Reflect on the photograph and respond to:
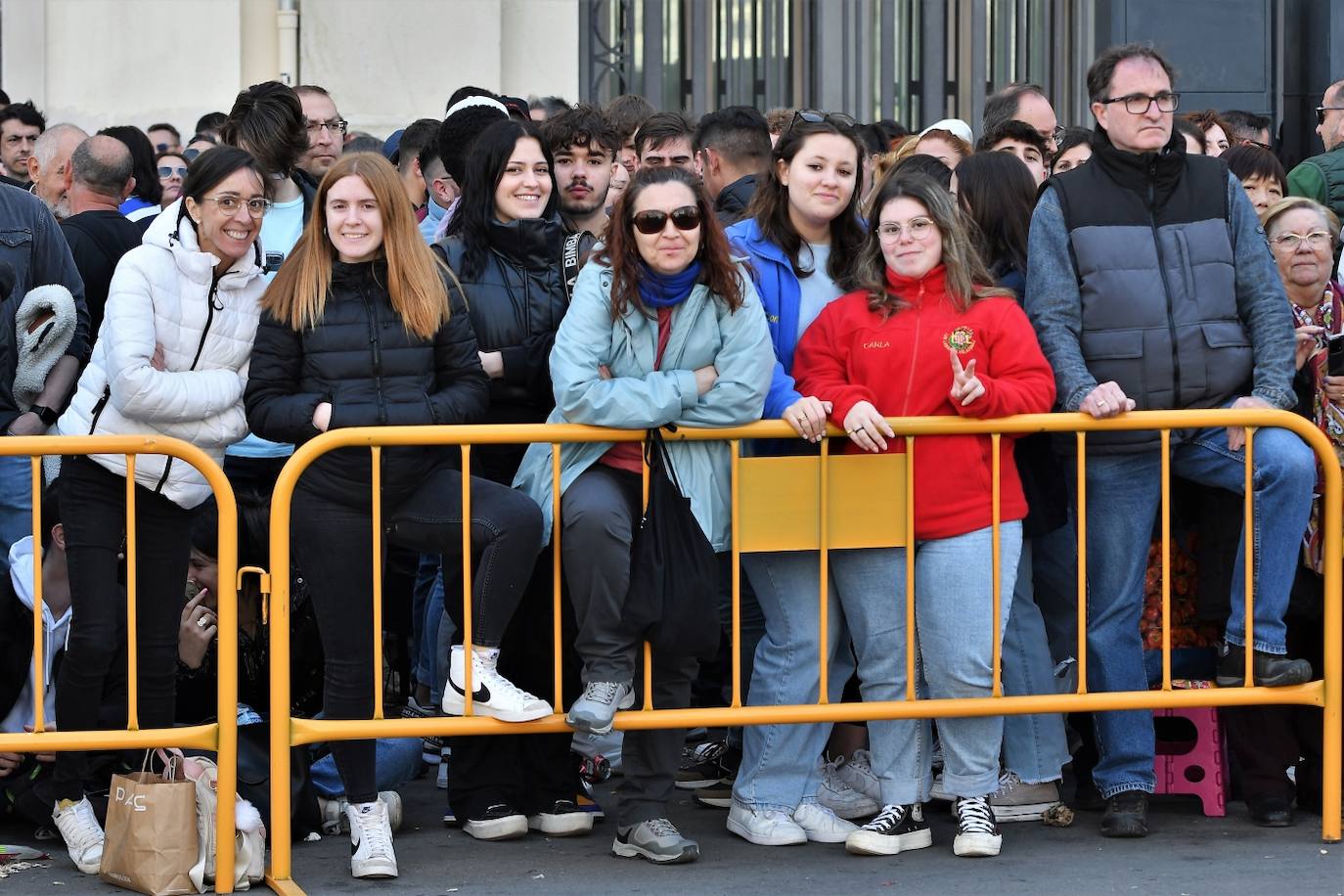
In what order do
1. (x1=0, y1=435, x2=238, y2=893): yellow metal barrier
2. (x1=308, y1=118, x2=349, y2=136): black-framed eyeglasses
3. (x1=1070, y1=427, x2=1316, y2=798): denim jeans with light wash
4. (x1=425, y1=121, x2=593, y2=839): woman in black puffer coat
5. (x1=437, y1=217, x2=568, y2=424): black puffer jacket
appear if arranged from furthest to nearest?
(x1=308, y1=118, x2=349, y2=136): black-framed eyeglasses → (x1=437, y1=217, x2=568, y2=424): black puffer jacket → (x1=425, y1=121, x2=593, y2=839): woman in black puffer coat → (x1=1070, y1=427, x2=1316, y2=798): denim jeans with light wash → (x1=0, y1=435, x2=238, y2=893): yellow metal barrier

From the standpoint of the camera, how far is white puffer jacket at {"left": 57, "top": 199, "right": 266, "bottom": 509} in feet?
20.1

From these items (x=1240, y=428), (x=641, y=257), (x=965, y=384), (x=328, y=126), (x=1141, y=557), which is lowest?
(x=1141, y=557)

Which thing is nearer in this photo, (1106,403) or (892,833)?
(1106,403)

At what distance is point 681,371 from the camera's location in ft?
19.8

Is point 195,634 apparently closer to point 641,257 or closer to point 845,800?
point 641,257

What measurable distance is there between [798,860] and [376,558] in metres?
1.60

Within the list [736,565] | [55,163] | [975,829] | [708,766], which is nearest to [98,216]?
[55,163]

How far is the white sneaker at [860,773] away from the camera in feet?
22.0

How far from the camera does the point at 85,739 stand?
5871 millimetres

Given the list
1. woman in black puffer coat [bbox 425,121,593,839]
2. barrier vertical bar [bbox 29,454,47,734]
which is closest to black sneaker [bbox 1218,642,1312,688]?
woman in black puffer coat [bbox 425,121,593,839]

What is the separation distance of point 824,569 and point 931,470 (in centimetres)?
45

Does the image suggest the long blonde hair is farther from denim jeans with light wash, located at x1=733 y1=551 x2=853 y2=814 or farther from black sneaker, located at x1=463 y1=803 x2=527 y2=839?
black sneaker, located at x1=463 y1=803 x2=527 y2=839

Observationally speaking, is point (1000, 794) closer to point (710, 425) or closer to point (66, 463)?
point (710, 425)

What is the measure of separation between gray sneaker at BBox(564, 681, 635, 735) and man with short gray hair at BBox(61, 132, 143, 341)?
3.01 metres
